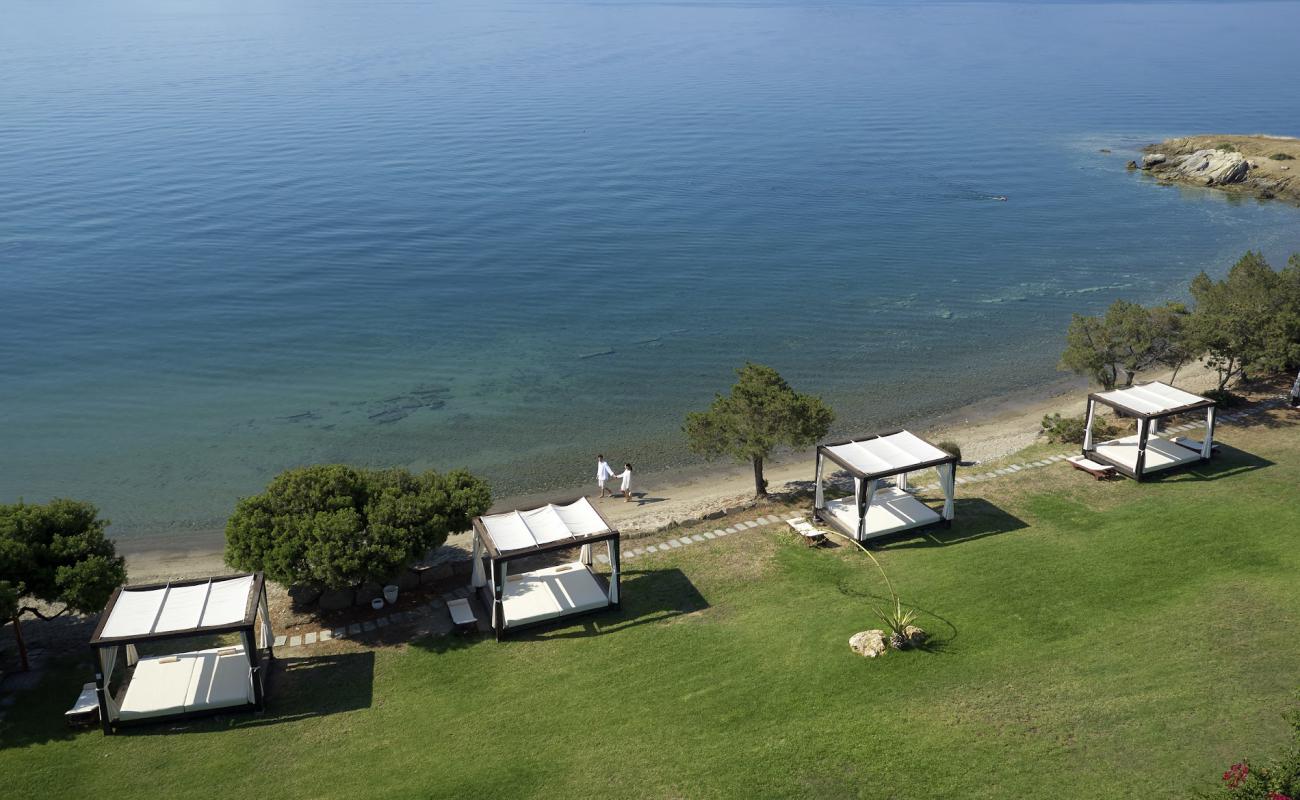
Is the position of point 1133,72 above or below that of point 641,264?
above

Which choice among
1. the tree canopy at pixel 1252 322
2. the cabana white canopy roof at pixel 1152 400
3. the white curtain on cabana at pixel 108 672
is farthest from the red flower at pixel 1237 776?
the tree canopy at pixel 1252 322

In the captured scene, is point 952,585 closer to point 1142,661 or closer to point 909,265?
point 1142,661

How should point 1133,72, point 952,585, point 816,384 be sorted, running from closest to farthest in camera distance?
point 952,585
point 816,384
point 1133,72

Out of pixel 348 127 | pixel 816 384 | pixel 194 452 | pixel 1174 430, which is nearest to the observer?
pixel 1174 430

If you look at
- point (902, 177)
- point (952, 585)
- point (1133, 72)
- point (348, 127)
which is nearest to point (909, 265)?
point (902, 177)

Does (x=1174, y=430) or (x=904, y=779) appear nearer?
(x=904, y=779)

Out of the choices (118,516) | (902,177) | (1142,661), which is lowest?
(118,516)

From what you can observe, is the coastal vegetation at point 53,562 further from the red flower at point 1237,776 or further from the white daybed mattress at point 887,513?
the red flower at point 1237,776
